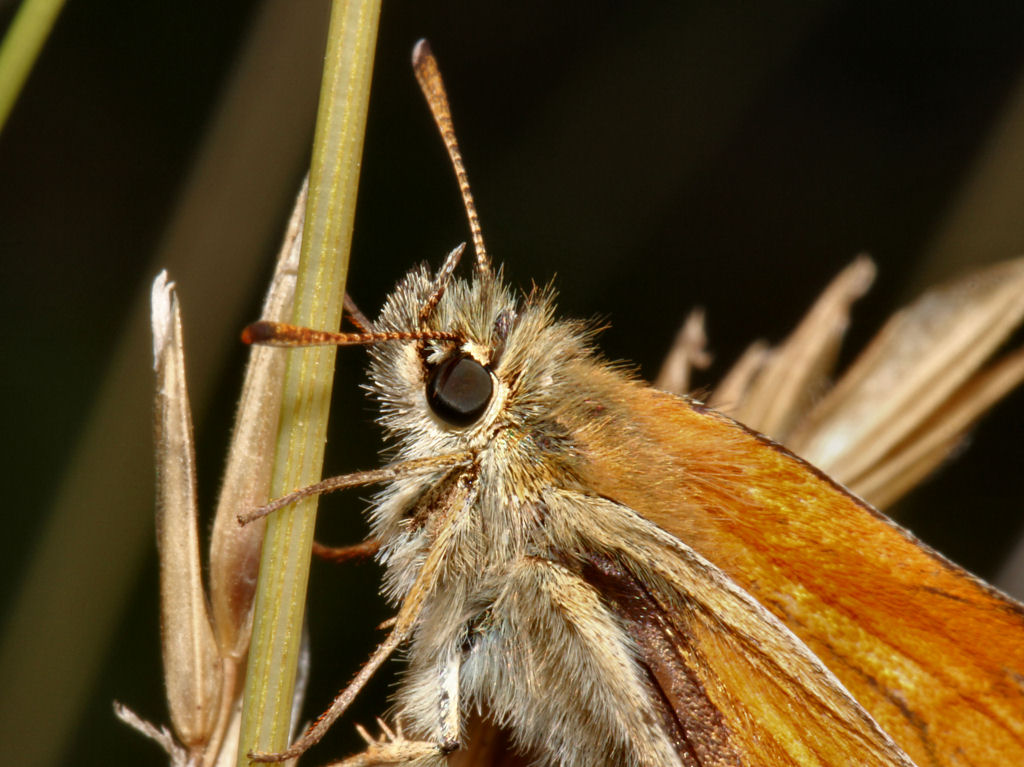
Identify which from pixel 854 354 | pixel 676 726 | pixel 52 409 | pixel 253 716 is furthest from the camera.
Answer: pixel 854 354

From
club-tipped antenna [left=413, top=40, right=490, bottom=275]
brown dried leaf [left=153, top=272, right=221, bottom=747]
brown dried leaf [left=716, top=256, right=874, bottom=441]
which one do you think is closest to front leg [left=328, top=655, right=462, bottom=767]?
brown dried leaf [left=153, top=272, right=221, bottom=747]

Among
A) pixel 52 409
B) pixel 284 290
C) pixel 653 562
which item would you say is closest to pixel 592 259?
pixel 52 409

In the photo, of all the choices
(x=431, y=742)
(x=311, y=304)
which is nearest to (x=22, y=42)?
(x=311, y=304)

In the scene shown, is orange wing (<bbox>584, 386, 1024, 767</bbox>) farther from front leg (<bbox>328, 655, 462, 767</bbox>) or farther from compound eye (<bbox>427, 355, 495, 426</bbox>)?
front leg (<bbox>328, 655, 462, 767</bbox>)

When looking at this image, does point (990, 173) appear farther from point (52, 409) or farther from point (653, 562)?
point (52, 409)

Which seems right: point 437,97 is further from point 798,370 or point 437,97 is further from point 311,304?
point 798,370
